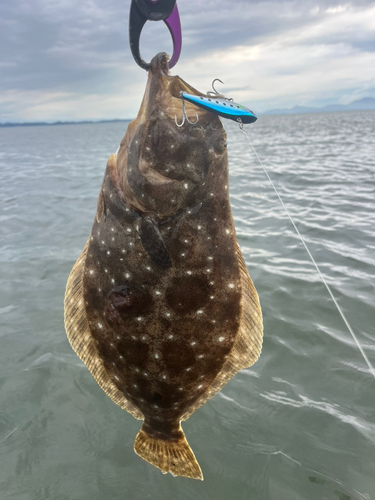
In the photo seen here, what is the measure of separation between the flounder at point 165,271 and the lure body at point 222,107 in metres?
0.26

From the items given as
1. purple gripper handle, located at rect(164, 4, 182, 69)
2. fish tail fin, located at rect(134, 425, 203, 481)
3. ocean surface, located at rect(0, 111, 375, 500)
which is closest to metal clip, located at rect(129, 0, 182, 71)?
purple gripper handle, located at rect(164, 4, 182, 69)

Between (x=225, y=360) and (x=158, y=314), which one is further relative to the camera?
(x=225, y=360)

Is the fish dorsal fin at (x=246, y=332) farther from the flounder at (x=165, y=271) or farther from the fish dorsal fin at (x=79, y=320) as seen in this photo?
the fish dorsal fin at (x=79, y=320)

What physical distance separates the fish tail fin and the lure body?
7.00 feet

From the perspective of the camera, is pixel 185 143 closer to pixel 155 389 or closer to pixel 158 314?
pixel 158 314

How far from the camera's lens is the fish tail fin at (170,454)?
2510 mm

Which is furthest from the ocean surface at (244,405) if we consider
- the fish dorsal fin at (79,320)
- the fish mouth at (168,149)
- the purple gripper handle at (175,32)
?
the purple gripper handle at (175,32)

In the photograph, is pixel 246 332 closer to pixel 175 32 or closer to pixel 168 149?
pixel 168 149

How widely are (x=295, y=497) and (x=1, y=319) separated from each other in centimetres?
420

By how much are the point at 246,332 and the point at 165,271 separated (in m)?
0.69

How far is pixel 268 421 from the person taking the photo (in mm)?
3527

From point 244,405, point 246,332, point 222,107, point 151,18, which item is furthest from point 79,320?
point 244,405

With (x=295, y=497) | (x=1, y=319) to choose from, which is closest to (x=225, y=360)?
(x=295, y=497)

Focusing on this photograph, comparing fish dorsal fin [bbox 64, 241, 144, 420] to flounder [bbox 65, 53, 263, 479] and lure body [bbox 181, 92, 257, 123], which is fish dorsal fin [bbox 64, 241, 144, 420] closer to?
flounder [bbox 65, 53, 263, 479]
